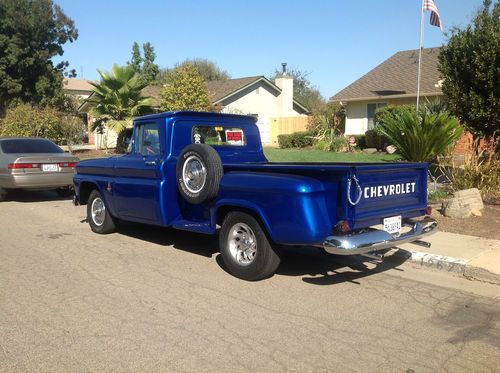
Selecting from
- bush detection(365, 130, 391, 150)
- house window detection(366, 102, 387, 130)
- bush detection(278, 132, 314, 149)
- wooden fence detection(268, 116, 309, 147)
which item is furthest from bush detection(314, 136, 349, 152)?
wooden fence detection(268, 116, 309, 147)

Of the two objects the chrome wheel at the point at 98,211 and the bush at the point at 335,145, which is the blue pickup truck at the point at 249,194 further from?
the bush at the point at 335,145

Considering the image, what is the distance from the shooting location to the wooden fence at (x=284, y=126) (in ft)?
109

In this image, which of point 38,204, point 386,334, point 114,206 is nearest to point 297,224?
point 386,334

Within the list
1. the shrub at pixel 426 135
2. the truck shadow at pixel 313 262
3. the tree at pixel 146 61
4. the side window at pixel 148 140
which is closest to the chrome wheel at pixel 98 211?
the truck shadow at pixel 313 262

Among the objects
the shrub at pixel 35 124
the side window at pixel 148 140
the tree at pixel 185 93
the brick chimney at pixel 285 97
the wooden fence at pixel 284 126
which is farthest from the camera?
the brick chimney at pixel 285 97

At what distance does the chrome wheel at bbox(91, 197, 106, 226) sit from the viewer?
8.56m

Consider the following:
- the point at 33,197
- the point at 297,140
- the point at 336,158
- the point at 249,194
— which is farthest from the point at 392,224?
the point at 297,140

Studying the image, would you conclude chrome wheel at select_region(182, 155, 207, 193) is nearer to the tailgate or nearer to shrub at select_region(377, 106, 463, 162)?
the tailgate

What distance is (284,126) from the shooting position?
34.1m

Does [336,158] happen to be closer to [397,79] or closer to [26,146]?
[397,79]

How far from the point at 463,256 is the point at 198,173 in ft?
11.5

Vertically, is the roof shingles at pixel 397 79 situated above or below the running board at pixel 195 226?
above

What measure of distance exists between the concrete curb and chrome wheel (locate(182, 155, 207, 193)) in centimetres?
287

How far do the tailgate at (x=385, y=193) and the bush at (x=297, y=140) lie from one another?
74.6 ft
